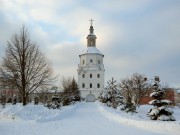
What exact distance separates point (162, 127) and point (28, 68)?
18526 mm

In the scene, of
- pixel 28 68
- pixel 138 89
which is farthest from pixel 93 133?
pixel 138 89

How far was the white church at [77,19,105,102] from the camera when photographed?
99562 millimetres

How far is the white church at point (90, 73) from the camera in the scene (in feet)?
327

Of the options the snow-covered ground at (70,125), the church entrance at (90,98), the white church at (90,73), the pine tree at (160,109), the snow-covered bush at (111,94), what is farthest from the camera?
the white church at (90,73)

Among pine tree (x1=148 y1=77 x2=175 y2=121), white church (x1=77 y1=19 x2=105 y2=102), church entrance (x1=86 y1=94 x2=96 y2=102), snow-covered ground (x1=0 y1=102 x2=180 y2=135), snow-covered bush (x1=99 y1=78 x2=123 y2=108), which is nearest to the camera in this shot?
snow-covered ground (x1=0 y1=102 x2=180 y2=135)

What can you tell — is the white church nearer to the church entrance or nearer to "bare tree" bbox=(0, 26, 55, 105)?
the church entrance

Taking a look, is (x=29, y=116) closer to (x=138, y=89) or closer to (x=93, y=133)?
(x=93, y=133)

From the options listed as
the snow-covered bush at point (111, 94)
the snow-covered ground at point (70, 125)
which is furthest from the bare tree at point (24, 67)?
the snow-covered bush at point (111, 94)

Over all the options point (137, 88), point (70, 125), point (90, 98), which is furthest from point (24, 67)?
point (90, 98)

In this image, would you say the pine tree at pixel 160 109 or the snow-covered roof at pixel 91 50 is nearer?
the pine tree at pixel 160 109

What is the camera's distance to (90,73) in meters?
101

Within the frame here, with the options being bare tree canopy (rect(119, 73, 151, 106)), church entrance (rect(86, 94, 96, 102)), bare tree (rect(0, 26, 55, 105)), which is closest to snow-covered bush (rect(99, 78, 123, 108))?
bare tree canopy (rect(119, 73, 151, 106))

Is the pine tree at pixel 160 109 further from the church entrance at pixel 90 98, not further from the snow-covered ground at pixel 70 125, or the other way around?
the church entrance at pixel 90 98

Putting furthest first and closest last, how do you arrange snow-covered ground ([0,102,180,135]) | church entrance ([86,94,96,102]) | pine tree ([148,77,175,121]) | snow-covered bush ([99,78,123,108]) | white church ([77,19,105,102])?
1. white church ([77,19,105,102])
2. church entrance ([86,94,96,102])
3. snow-covered bush ([99,78,123,108])
4. pine tree ([148,77,175,121])
5. snow-covered ground ([0,102,180,135])
